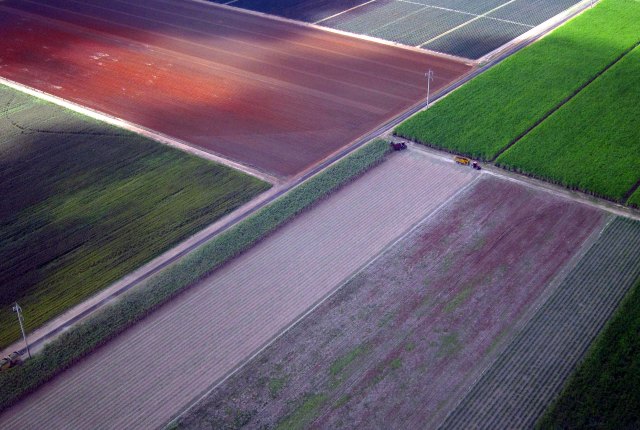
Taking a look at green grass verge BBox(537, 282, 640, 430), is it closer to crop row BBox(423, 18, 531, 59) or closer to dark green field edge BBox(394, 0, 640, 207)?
dark green field edge BBox(394, 0, 640, 207)

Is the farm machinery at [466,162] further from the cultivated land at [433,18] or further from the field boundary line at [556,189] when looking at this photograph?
the cultivated land at [433,18]

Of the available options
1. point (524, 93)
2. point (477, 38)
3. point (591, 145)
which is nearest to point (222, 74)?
point (477, 38)

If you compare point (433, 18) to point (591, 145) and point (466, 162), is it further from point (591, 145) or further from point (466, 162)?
point (466, 162)

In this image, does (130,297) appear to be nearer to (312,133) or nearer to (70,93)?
(312,133)

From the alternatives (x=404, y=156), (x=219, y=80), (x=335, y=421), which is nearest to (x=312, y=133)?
(x=404, y=156)

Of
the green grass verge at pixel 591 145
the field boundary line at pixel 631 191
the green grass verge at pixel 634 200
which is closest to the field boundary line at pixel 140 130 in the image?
the green grass verge at pixel 591 145


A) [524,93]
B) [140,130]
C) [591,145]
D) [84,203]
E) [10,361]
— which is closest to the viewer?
[10,361]

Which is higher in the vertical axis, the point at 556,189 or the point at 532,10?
the point at 532,10
